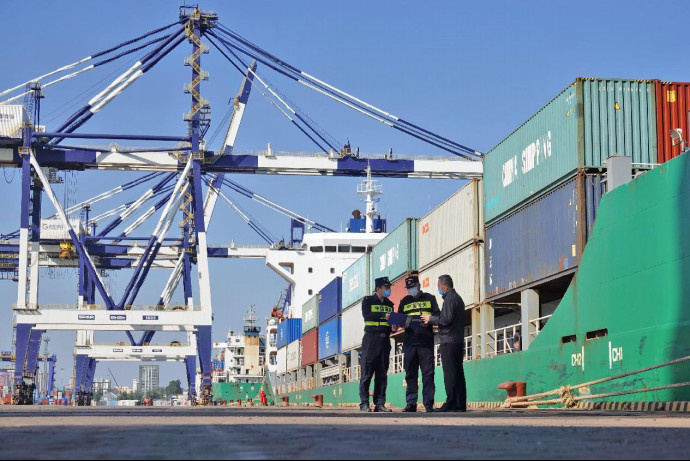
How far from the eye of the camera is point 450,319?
11852 millimetres

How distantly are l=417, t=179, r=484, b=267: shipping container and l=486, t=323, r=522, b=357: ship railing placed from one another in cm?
198

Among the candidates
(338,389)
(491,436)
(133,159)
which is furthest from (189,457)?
(133,159)

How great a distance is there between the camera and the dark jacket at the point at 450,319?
38.9ft

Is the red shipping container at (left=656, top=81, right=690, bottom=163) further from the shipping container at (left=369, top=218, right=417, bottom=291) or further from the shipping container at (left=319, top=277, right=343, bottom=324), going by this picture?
the shipping container at (left=319, top=277, right=343, bottom=324)

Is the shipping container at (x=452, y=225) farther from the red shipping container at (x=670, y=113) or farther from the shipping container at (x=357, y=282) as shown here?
the shipping container at (x=357, y=282)

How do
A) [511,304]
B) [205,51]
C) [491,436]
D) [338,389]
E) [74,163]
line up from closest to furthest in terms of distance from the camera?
1. [491,436]
2. [511,304]
3. [338,389]
4. [74,163]
5. [205,51]

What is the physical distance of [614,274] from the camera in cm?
1541

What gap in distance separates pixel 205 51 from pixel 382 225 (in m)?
15.6

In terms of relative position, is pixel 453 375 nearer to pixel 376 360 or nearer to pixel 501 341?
pixel 376 360

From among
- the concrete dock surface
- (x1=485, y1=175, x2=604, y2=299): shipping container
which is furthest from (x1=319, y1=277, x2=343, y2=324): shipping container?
the concrete dock surface

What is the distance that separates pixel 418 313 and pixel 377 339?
805mm

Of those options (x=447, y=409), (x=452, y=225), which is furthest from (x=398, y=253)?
(x=447, y=409)

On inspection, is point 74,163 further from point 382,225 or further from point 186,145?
point 382,225

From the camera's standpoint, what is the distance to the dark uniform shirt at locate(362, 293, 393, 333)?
40.9 feet
